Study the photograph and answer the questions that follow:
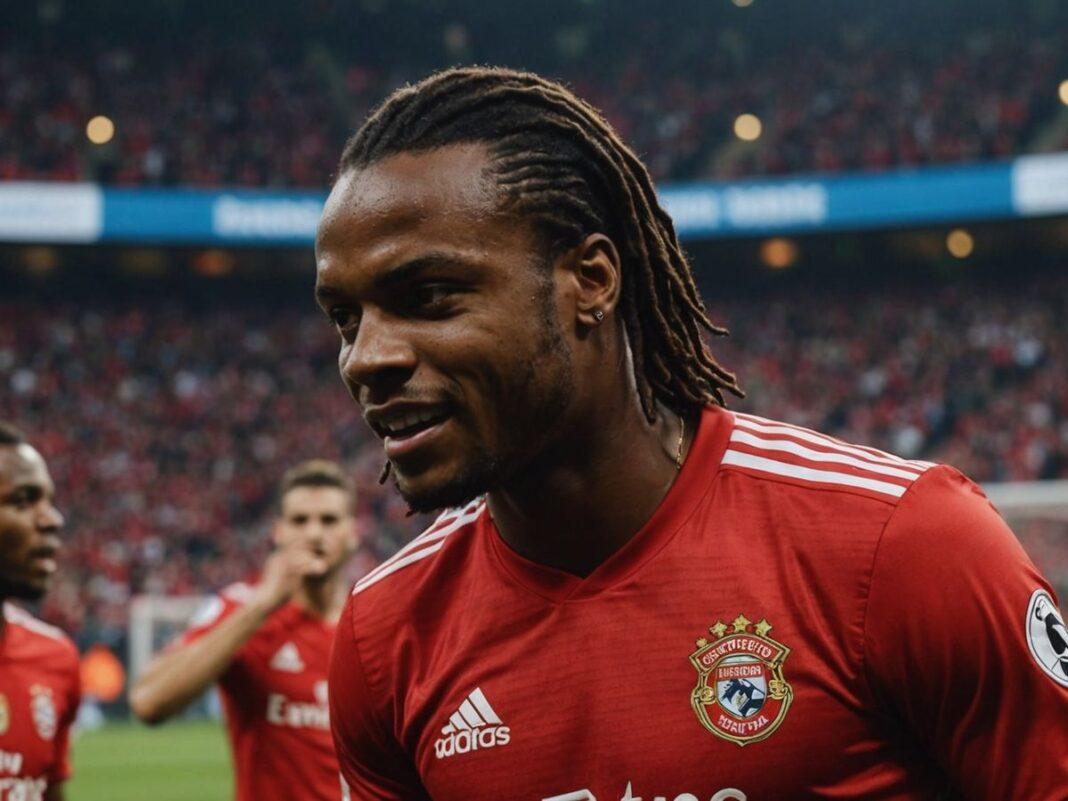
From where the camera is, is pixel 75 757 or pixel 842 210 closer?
pixel 75 757

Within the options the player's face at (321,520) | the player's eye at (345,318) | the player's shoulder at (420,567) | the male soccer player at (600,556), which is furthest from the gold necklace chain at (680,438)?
the player's face at (321,520)

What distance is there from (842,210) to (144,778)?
56.2 feet

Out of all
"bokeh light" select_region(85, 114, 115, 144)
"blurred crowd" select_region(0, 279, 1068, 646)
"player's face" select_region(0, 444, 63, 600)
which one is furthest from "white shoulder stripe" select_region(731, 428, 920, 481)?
"bokeh light" select_region(85, 114, 115, 144)

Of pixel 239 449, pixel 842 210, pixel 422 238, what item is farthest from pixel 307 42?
pixel 422 238

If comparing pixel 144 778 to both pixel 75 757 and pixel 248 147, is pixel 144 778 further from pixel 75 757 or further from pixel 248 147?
pixel 248 147

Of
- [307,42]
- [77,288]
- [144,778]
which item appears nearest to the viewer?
[144,778]

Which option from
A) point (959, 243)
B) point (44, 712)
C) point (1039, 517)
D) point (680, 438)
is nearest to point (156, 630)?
point (1039, 517)

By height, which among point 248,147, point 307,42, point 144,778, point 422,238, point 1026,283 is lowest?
point 144,778

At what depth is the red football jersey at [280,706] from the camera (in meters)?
5.20

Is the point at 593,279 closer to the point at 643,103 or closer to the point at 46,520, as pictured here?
the point at 46,520

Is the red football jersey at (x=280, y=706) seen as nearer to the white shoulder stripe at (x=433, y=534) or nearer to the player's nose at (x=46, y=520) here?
the player's nose at (x=46, y=520)

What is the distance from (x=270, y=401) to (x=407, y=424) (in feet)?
82.1

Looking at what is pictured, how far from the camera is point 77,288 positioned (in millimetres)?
27859

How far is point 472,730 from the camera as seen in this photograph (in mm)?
2117
